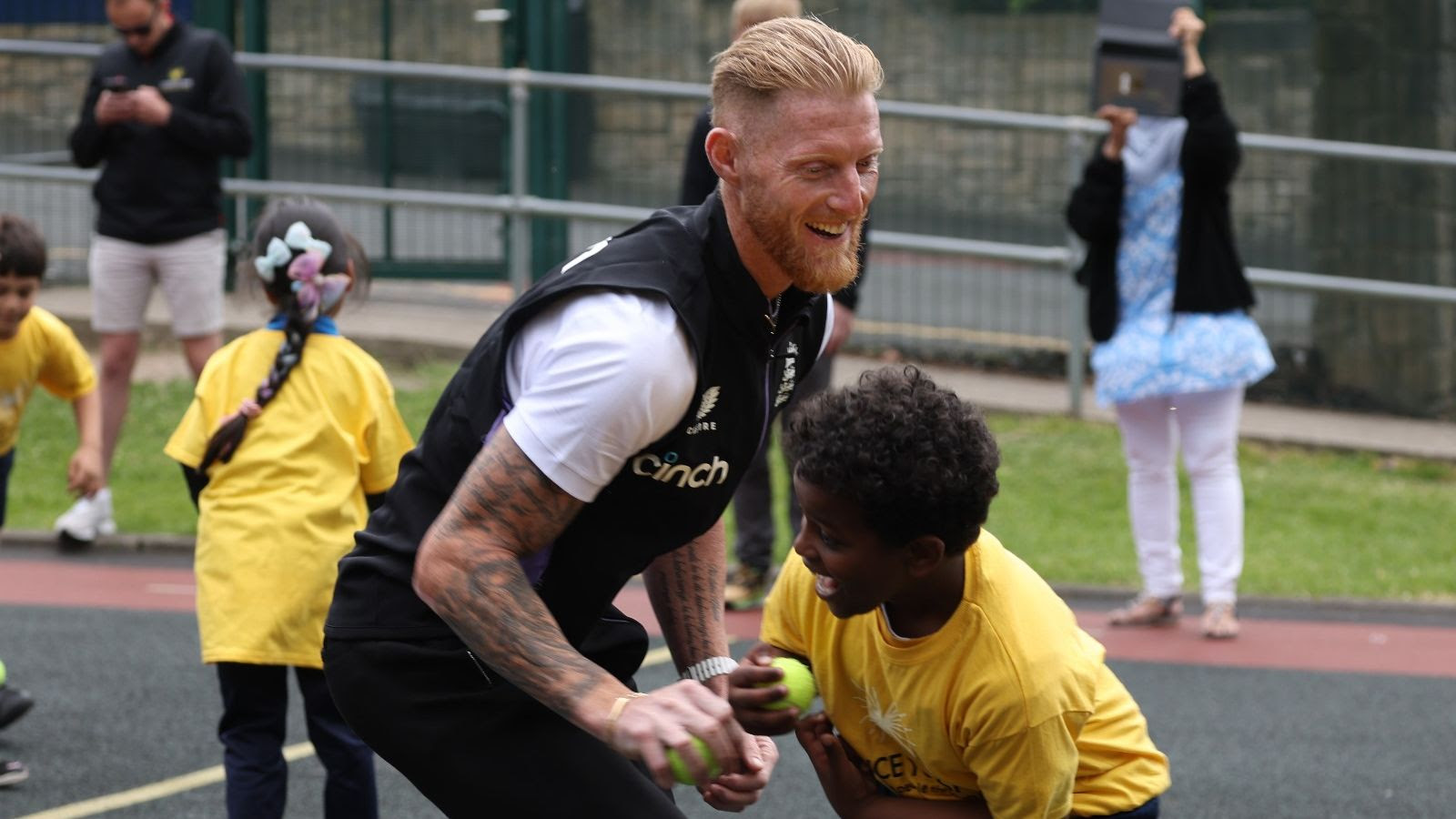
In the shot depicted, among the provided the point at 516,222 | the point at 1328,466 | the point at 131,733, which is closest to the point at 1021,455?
the point at 1328,466

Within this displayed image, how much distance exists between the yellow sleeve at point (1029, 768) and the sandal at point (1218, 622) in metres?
4.28

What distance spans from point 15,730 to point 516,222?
526 cm

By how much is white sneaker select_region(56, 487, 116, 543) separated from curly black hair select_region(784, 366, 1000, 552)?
19.7ft

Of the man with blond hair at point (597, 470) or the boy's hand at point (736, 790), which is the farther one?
the boy's hand at point (736, 790)

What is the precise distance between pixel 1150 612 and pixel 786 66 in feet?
16.4

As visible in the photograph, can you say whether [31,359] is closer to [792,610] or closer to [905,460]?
[792,610]

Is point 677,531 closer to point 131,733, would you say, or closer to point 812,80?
point 812,80

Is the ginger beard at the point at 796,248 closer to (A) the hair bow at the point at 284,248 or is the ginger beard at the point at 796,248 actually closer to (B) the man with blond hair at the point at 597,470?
(B) the man with blond hair at the point at 597,470

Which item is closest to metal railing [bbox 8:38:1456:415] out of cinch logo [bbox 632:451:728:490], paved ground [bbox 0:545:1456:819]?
paved ground [bbox 0:545:1456:819]

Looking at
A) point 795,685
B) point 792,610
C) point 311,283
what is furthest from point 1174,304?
point 795,685

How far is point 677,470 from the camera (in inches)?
111

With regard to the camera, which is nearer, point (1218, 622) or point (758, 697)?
point (758, 697)

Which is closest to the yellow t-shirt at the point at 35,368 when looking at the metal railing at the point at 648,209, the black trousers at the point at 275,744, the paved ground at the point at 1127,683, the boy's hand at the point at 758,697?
the paved ground at the point at 1127,683

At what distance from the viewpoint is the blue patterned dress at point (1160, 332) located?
6770 millimetres
